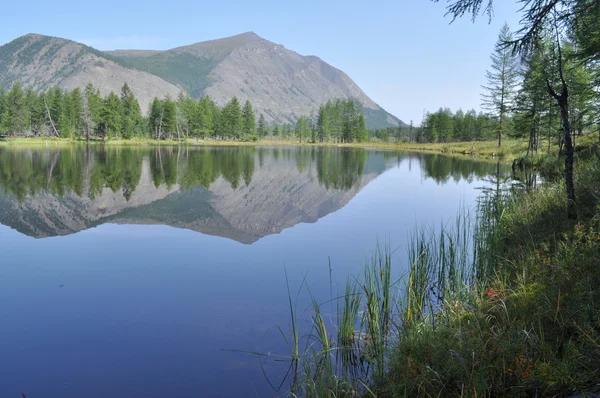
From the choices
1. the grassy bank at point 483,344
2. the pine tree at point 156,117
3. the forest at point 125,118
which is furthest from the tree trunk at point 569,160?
the pine tree at point 156,117

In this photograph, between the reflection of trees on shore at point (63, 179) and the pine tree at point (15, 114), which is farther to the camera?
the pine tree at point (15, 114)

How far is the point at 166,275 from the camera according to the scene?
401 inches

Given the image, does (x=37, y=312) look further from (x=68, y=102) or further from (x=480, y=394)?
(x=68, y=102)

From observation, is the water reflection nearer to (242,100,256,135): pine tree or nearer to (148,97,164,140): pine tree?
(148,97,164,140): pine tree

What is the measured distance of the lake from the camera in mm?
5922

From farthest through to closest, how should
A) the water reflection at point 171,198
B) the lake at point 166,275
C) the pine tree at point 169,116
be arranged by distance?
1. the pine tree at point 169,116
2. the water reflection at point 171,198
3. the lake at point 166,275

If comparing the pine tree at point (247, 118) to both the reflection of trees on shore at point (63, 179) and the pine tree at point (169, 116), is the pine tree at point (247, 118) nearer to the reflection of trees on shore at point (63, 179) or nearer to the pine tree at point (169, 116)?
the pine tree at point (169, 116)

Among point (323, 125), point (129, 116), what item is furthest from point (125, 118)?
point (323, 125)

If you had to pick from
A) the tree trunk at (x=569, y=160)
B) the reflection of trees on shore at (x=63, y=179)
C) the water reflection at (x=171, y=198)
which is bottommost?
the water reflection at (x=171, y=198)

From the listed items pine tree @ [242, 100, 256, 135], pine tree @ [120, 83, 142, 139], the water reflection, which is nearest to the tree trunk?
the water reflection

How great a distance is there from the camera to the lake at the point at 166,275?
592 centimetres

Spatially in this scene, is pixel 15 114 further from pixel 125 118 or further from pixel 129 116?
pixel 129 116

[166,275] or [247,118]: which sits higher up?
[247,118]

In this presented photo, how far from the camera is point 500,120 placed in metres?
63.3
